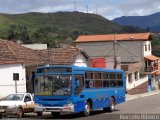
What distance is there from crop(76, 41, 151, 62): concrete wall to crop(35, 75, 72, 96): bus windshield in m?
56.2

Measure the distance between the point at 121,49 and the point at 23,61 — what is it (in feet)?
130

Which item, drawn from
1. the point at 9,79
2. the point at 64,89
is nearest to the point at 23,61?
the point at 9,79

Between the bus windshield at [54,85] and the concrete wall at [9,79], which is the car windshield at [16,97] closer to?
the bus windshield at [54,85]

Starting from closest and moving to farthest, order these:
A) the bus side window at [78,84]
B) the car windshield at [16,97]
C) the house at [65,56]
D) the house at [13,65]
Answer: the bus side window at [78,84] < the car windshield at [16,97] < the house at [13,65] < the house at [65,56]

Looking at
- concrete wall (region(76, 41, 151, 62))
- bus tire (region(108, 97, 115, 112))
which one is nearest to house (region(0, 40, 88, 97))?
bus tire (region(108, 97, 115, 112))

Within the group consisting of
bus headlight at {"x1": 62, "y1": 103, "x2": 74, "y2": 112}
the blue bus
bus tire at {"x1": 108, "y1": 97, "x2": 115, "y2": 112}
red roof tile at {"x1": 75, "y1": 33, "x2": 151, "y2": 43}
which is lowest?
bus tire at {"x1": 108, "y1": 97, "x2": 115, "y2": 112}

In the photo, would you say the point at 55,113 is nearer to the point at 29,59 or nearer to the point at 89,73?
the point at 89,73

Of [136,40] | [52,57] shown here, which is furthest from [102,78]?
[136,40]

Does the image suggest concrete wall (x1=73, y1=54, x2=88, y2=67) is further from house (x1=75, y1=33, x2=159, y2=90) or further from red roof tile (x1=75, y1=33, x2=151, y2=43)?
red roof tile (x1=75, y1=33, x2=151, y2=43)

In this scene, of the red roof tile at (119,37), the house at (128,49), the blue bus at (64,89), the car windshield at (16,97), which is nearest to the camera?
the blue bus at (64,89)

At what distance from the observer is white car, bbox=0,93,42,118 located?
2569 centimetres

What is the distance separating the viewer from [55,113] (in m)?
25.3

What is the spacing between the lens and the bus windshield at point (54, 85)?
23.8m

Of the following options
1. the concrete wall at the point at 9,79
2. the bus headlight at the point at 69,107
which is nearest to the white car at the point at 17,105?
the bus headlight at the point at 69,107
